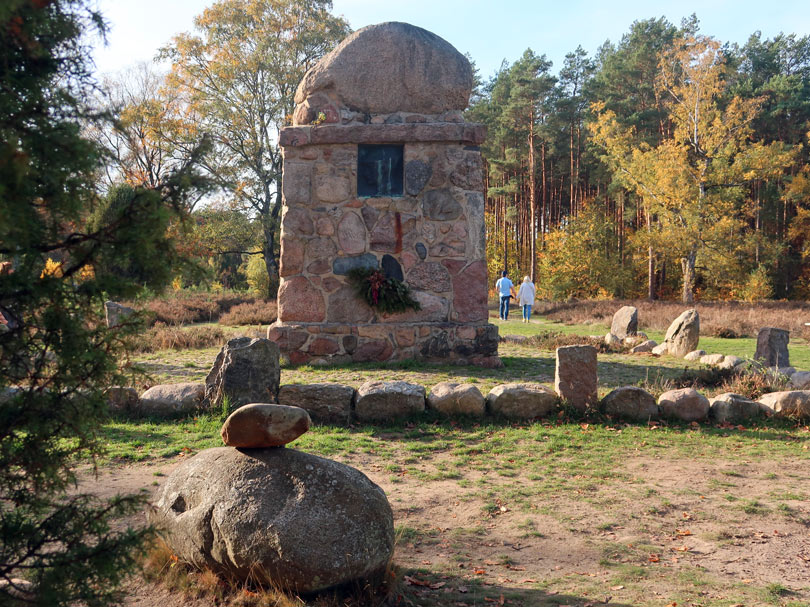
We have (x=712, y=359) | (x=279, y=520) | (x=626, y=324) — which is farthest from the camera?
(x=626, y=324)

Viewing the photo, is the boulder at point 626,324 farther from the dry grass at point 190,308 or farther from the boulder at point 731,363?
the dry grass at point 190,308

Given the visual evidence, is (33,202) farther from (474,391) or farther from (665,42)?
(665,42)

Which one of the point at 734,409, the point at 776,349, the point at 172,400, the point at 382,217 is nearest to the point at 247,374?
the point at 172,400

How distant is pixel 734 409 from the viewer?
7816 millimetres

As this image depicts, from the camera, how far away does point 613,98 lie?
133 ft

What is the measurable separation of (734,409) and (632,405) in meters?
1.17

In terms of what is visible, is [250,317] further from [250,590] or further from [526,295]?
[250,590]

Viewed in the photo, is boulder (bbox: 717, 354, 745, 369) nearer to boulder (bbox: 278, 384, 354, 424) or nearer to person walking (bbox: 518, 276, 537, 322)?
boulder (bbox: 278, 384, 354, 424)

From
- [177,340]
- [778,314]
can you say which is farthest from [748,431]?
[778,314]

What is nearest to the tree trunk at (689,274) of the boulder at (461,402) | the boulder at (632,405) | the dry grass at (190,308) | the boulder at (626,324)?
the boulder at (626,324)

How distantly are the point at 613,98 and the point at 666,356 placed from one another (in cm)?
3147

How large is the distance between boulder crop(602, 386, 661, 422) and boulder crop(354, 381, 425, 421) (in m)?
2.21

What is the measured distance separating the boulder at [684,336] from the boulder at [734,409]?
4886mm

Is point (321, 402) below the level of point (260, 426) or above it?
below
